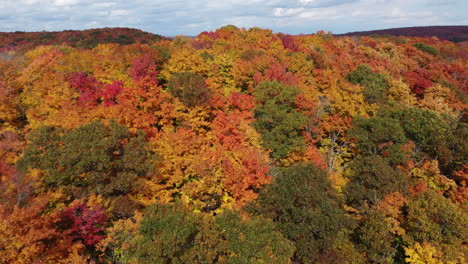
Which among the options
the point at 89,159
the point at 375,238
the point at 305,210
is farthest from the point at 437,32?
the point at 89,159

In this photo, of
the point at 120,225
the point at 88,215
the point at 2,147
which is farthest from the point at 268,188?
the point at 2,147

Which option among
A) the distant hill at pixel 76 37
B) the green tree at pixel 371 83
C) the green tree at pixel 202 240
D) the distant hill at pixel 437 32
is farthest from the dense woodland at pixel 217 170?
the distant hill at pixel 437 32

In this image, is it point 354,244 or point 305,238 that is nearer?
point 305,238

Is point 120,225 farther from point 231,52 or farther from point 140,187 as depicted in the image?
point 231,52

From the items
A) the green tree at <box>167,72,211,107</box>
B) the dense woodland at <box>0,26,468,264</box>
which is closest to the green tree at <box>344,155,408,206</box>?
the dense woodland at <box>0,26,468,264</box>

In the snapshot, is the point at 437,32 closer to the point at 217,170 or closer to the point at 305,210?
the point at 305,210

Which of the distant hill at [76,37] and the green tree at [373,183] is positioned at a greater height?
the distant hill at [76,37]

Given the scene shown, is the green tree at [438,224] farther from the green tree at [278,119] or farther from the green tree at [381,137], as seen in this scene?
the green tree at [278,119]
